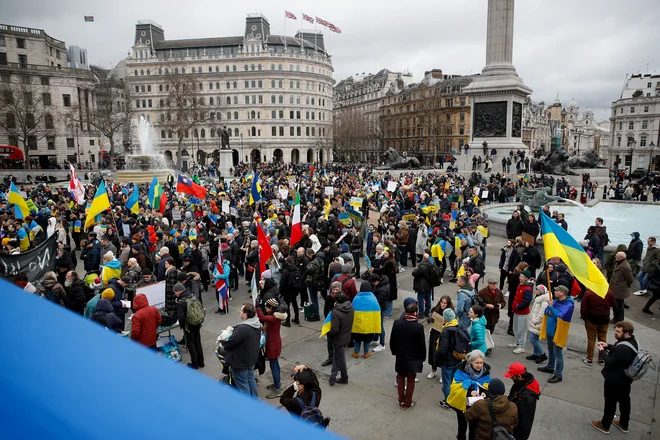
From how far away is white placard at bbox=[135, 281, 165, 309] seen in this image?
8.85m

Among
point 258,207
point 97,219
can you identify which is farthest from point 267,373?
point 258,207

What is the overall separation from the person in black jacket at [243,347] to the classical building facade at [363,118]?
9778 cm

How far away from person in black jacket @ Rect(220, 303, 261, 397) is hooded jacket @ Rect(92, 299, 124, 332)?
214 centimetres

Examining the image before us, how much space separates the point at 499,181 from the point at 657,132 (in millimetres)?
87333

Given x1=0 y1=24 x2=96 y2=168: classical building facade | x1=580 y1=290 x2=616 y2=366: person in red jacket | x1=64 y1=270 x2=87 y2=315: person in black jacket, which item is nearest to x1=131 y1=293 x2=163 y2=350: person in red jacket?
x1=64 y1=270 x2=87 y2=315: person in black jacket

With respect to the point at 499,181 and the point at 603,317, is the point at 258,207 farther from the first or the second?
the point at 499,181

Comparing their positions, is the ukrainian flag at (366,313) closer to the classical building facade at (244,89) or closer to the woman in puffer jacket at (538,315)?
the woman in puffer jacket at (538,315)

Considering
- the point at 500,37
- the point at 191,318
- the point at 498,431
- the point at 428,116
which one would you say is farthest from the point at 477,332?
the point at 428,116

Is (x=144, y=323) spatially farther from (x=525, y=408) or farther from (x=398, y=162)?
(x=398, y=162)

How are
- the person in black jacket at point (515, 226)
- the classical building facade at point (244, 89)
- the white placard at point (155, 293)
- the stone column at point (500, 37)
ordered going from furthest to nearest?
the classical building facade at point (244, 89)
the stone column at point (500, 37)
the person in black jacket at point (515, 226)
the white placard at point (155, 293)

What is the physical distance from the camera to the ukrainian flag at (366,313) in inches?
321

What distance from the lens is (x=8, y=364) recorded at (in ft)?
4.66

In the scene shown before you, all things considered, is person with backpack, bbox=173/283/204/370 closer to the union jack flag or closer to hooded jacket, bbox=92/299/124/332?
hooded jacket, bbox=92/299/124/332

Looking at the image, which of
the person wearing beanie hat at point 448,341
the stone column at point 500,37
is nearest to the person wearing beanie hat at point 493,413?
the person wearing beanie hat at point 448,341
